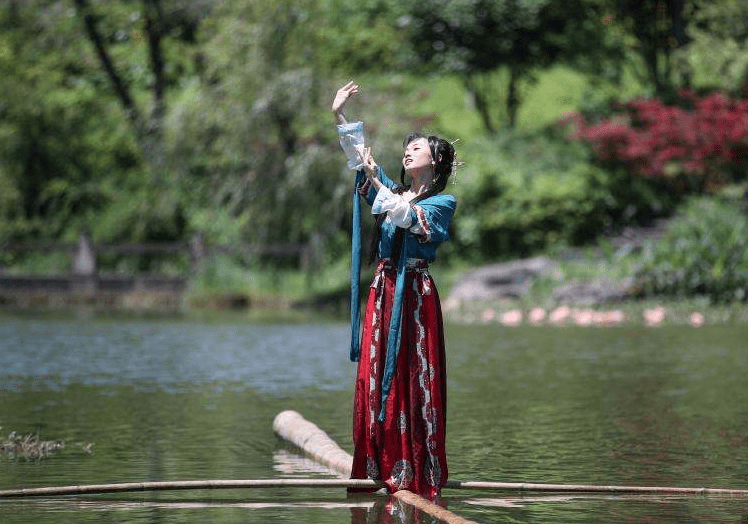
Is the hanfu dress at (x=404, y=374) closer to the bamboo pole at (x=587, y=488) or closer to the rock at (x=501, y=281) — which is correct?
the bamboo pole at (x=587, y=488)

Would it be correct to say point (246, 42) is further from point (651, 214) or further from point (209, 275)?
point (651, 214)

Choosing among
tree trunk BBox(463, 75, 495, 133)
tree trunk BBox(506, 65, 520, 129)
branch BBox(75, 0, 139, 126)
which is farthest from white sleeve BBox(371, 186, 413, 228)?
tree trunk BBox(506, 65, 520, 129)

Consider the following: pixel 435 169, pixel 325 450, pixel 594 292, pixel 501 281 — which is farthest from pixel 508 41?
pixel 435 169

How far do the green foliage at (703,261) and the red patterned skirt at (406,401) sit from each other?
73.8 ft

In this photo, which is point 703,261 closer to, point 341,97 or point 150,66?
point 150,66

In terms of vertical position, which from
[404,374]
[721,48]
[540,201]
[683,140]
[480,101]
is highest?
[721,48]

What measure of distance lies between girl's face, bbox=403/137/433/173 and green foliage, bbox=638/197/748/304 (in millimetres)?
22396

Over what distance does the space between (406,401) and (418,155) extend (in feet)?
4.45

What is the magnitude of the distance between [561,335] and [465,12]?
16.2 meters

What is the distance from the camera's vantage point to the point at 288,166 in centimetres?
3419

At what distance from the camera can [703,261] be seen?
31.2 meters

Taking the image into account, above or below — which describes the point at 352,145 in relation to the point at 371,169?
above

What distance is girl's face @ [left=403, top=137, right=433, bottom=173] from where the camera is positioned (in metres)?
9.19

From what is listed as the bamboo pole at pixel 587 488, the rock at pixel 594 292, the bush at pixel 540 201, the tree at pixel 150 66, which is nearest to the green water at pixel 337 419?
the bamboo pole at pixel 587 488
